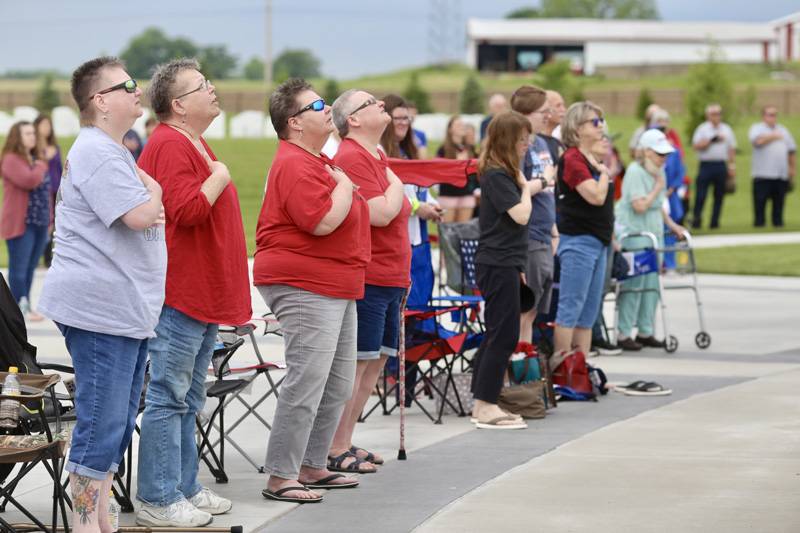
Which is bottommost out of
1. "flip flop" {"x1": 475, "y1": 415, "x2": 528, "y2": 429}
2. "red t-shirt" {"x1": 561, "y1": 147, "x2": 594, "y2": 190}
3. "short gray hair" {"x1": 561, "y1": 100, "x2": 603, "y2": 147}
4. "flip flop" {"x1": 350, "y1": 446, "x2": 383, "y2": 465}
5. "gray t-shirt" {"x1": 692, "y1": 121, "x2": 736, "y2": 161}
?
"flip flop" {"x1": 475, "y1": 415, "x2": 528, "y2": 429}

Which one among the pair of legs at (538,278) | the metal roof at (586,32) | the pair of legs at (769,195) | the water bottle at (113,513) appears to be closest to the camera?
the water bottle at (113,513)

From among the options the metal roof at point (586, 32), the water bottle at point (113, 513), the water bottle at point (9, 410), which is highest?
the metal roof at point (586, 32)

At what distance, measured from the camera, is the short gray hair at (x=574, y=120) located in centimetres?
981

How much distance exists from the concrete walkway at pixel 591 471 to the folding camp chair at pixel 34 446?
0.52 meters

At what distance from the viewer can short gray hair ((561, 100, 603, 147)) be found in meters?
9.81

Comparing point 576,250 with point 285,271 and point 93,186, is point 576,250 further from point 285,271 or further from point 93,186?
point 93,186

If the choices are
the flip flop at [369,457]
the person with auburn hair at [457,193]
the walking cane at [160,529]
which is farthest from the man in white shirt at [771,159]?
the walking cane at [160,529]

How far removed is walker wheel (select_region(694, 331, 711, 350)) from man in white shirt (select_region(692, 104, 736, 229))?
454 inches

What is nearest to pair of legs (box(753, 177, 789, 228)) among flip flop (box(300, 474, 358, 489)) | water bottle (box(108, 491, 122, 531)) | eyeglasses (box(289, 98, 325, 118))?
flip flop (box(300, 474, 358, 489))

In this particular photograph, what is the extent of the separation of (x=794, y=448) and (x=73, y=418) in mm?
4012

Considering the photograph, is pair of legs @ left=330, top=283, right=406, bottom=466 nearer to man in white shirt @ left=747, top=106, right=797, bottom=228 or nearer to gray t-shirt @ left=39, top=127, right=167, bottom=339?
gray t-shirt @ left=39, top=127, right=167, bottom=339

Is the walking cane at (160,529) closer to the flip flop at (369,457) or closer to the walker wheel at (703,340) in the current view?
the flip flop at (369,457)

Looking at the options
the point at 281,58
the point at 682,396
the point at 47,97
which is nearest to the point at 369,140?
the point at 682,396

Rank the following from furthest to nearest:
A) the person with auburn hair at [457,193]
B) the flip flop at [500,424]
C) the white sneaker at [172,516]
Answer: the person with auburn hair at [457,193], the flip flop at [500,424], the white sneaker at [172,516]
